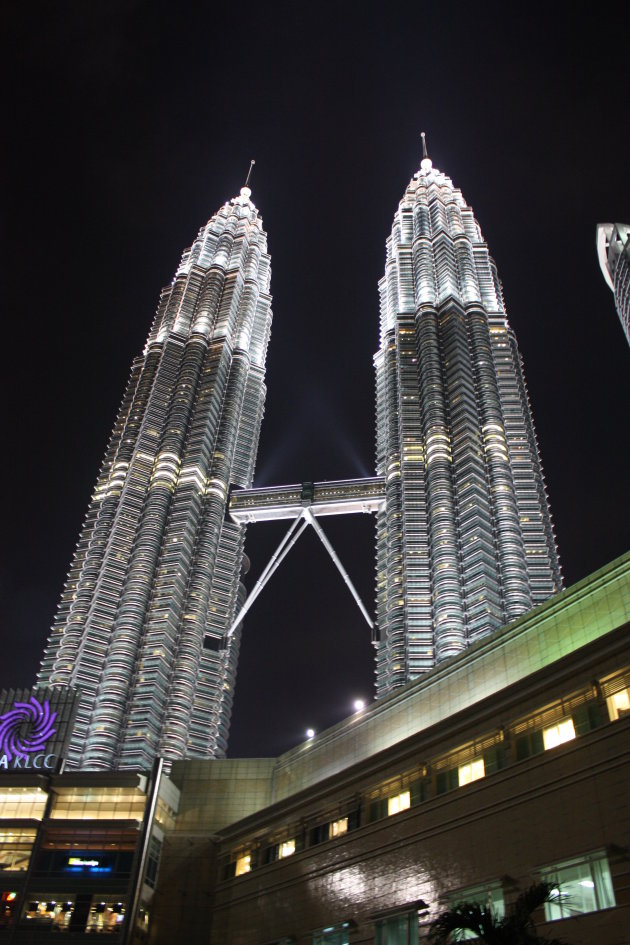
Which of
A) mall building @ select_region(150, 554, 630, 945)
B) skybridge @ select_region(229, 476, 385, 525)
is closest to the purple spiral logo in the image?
mall building @ select_region(150, 554, 630, 945)

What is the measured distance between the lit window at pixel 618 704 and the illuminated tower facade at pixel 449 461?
2759 inches

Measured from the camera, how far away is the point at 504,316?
149 m

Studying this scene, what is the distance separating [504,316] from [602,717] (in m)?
122

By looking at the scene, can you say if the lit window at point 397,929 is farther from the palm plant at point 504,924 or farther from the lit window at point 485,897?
the palm plant at point 504,924

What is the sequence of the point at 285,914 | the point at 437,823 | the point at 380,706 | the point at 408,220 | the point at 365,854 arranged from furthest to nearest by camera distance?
the point at 408,220
the point at 380,706
the point at 285,914
the point at 365,854
the point at 437,823

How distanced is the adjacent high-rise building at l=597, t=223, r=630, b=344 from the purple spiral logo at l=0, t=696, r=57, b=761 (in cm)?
12952

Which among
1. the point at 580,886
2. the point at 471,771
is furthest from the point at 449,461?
the point at 580,886

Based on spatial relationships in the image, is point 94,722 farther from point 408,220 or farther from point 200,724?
point 408,220

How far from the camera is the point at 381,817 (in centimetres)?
4575

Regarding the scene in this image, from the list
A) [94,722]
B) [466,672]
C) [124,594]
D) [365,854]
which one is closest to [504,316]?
[124,594]

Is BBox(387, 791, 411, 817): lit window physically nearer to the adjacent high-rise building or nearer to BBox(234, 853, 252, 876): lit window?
BBox(234, 853, 252, 876): lit window

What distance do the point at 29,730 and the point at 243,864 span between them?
27.2m

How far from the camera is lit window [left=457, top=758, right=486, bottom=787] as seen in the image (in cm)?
4059

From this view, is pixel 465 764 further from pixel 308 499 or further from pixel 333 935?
pixel 308 499
